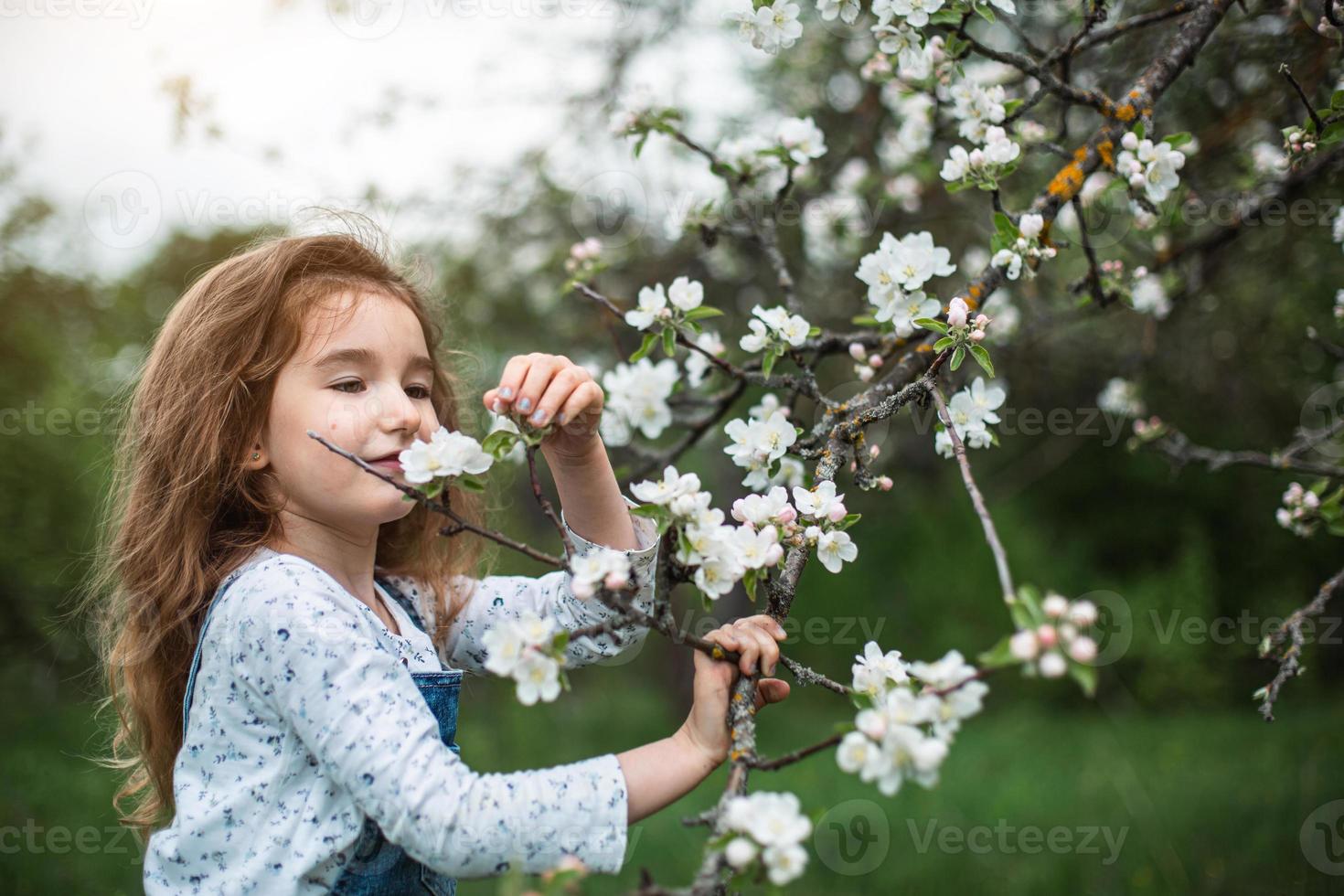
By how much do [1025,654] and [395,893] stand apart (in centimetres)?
120

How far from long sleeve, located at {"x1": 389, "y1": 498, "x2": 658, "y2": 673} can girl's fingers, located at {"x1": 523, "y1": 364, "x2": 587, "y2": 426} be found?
1.03 feet

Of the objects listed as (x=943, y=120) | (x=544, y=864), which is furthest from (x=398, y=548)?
(x=943, y=120)

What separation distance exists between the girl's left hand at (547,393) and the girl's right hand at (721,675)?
0.42 meters

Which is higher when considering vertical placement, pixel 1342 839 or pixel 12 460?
pixel 1342 839

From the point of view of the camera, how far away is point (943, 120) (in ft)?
8.82

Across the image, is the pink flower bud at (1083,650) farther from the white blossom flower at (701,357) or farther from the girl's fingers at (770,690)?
the white blossom flower at (701,357)

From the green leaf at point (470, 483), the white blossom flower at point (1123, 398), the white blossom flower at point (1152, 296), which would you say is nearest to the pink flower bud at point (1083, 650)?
the green leaf at point (470, 483)

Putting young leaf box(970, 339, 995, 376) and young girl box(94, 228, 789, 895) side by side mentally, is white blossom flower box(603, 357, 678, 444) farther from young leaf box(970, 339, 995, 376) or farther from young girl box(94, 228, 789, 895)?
young leaf box(970, 339, 995, 376)

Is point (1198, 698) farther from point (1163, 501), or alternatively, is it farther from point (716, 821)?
point (716, 821)

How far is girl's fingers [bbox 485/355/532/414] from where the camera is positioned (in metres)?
1.39

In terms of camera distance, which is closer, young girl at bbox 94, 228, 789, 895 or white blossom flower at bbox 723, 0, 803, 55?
young girl at bbox 94, 228, 789, 895

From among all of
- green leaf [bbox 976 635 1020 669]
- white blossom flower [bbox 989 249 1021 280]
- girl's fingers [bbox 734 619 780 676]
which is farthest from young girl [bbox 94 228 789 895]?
white blossom flower [bbox 989 249 1021 280]

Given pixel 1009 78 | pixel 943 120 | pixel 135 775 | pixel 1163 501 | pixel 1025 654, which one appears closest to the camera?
pixel 1025 654

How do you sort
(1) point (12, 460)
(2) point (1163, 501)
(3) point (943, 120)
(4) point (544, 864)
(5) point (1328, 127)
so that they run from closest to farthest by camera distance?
(4) point (544, 864), (5) point (1328, 127), (3) point (943, 120), (1) point (12, 460), (2) point (1163, 501)
